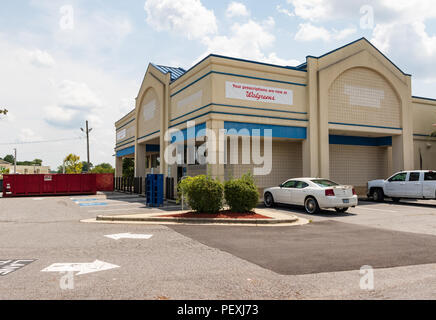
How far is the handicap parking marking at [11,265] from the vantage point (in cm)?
566

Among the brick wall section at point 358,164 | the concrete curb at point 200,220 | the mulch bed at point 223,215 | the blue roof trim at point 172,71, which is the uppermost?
the blue roof trim at point 172,71

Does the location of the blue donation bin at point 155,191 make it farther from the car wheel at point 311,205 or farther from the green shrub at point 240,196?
the car wheel at point 311,205

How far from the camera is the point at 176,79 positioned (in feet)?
71.4

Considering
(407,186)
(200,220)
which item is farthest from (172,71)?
(407,186)

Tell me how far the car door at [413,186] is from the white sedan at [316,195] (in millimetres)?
5001

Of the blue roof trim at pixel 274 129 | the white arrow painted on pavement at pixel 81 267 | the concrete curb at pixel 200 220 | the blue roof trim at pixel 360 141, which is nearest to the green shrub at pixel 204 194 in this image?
the concrete curb at pixel 200 220

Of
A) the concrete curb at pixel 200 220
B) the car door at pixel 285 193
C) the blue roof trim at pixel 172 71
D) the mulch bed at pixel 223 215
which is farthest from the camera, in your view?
the blue roof trim at pixel 172 71

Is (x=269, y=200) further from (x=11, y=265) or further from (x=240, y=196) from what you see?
(x=11, y=265)

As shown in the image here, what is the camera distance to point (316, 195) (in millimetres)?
13406

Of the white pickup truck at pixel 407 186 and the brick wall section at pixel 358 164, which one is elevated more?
the brick wall section at pixel 358 164

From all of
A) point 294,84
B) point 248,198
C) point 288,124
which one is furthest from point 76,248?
point 294,84

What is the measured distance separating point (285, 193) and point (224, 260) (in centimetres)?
911

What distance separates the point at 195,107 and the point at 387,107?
42.1 feet

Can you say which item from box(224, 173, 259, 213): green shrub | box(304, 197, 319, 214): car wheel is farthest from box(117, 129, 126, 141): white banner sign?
box(304, 197, 319, 214): car wheel
